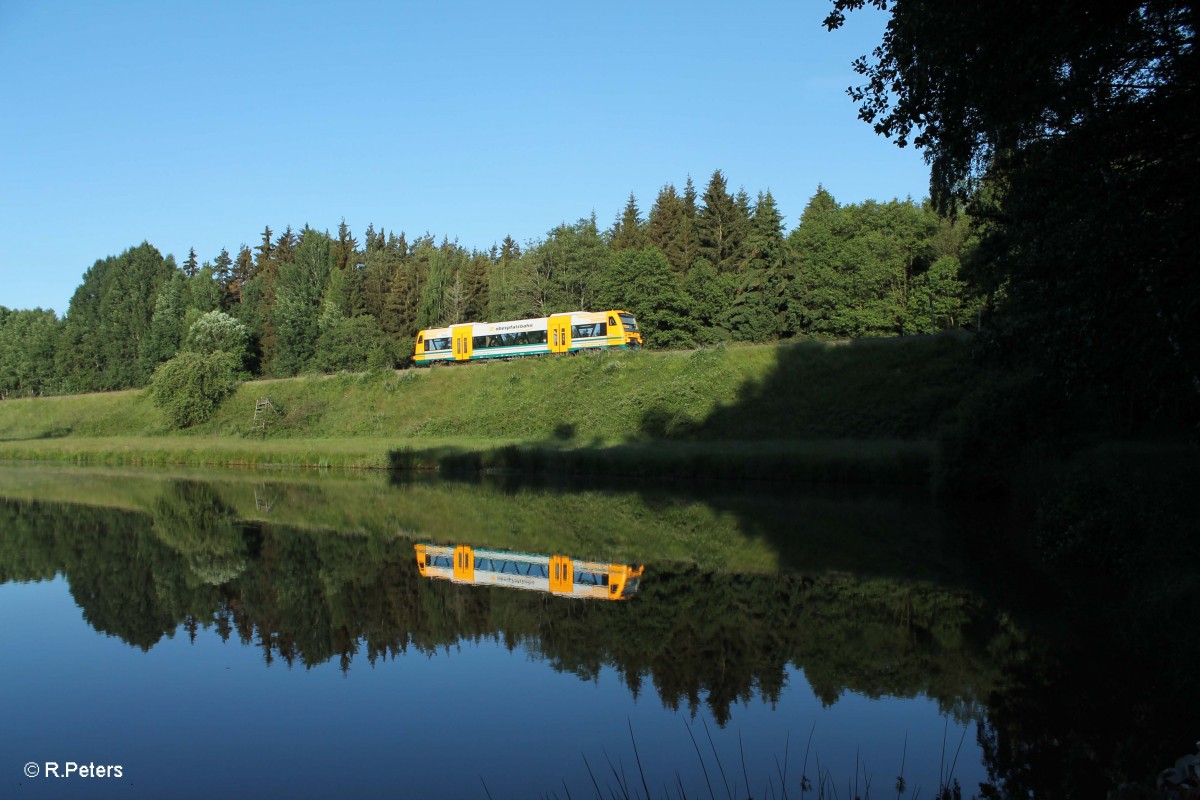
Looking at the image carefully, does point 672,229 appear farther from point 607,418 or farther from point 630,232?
point 607,418

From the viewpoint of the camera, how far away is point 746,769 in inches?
272

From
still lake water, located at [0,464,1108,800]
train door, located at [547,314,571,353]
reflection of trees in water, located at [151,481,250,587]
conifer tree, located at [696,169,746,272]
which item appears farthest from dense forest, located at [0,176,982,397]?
still lake water, located at [0,464,1108,800]

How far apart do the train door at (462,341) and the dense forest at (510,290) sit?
4806 mm

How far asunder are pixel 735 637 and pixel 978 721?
3.11m

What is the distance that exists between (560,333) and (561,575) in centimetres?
3598

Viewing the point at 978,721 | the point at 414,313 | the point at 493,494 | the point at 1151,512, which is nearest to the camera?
the point at 978,721

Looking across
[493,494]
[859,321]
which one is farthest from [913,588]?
[859,321]

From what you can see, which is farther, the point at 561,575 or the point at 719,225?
the point at 719,225

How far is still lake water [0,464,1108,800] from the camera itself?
701 cm

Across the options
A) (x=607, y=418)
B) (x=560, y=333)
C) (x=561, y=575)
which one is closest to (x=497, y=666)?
(x=561, y=575)

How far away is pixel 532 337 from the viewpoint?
168 ft

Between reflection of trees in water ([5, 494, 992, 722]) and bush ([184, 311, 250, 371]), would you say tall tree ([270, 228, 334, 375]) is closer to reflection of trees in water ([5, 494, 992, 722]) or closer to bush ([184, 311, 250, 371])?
bush ([184, 311, 250, 371])

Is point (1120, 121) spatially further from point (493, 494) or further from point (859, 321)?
point (859, 321)

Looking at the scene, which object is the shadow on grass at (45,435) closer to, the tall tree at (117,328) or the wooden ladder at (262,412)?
the wooden ladder at (262,412)
